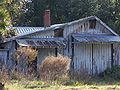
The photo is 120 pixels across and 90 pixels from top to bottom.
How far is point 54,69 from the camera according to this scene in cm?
2397

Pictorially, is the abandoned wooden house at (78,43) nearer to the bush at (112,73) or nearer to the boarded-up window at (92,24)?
the boarded-up window at (92,24)

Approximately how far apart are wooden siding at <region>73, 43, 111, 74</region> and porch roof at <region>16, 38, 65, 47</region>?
6.20 ft

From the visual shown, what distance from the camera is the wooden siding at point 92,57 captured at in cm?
3247

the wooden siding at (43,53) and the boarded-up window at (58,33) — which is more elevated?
the boarded-up window at (58,33)

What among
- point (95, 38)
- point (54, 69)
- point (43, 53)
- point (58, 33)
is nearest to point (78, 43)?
point (95, 38)

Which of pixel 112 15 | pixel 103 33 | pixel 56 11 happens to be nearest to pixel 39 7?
pixel 56 11

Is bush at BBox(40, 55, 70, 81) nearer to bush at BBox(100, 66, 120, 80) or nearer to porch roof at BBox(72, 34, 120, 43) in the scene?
porch roof at BBox(72, 34, 120, 43)

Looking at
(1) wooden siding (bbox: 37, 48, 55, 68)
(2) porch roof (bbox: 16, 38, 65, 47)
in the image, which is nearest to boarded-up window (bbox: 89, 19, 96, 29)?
(2) porch roof (bbox: 16, 38, 65, 47)

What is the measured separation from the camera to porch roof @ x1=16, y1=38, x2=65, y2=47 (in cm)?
2969

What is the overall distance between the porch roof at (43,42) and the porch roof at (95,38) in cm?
143

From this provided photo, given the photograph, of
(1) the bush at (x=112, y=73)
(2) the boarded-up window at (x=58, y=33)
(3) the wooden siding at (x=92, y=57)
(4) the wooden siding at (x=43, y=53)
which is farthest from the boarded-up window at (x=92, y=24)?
(4) the wooden siding at (x=43, y=53)

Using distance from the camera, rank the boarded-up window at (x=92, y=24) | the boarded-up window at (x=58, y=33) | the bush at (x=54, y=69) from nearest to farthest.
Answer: the bush at (x=54, y=69) → the boarded-up window at (x=58, y=33) → the boarded-up window at (x=92, y=24)

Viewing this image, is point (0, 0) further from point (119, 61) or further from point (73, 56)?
point (119, 61)

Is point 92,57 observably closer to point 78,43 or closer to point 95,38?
point 95,38
